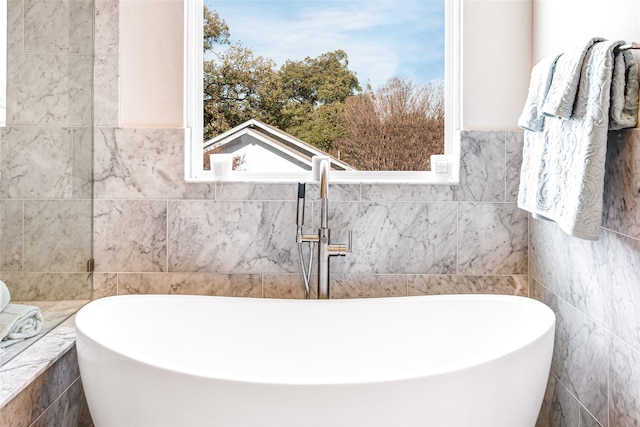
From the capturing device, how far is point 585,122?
1.32 meters

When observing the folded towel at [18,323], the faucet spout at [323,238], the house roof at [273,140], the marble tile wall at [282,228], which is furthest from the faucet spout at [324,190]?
the folded towel at [18,323]

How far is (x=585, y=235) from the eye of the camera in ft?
4.30

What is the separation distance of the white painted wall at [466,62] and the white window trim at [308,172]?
5 cm

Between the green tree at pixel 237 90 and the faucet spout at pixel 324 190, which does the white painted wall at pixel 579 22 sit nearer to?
the faucet spout at pixel 324 190

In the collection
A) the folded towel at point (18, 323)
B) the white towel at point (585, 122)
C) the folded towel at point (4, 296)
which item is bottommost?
the folded towel at point (18, 323)

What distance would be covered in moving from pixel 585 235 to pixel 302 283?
117 centimetres

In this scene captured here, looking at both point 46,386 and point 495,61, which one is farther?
point 495,61

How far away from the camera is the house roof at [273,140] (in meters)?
2.29

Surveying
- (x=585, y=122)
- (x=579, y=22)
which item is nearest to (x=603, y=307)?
(x=585, y=122)

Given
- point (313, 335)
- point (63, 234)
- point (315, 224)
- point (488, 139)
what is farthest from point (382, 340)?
point (63, 234)

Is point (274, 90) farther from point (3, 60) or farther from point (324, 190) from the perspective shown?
point (3, 60)

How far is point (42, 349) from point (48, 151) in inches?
31.6

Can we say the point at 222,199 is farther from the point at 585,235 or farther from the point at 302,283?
the point at 585,235

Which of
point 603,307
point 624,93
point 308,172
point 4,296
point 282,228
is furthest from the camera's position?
point 308,172
